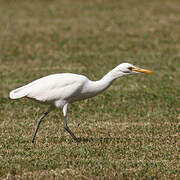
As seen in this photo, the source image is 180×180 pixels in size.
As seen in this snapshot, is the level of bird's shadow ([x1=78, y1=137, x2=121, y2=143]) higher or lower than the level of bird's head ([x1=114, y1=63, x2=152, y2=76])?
lower

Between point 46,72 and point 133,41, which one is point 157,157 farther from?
point 133,41

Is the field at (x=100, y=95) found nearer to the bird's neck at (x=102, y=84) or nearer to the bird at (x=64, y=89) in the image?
the bird at (x=64, y=89)

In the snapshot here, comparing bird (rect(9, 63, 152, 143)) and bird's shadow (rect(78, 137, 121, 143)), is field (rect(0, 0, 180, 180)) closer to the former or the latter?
bird's shadow (rect(78, 137, 121, 143))

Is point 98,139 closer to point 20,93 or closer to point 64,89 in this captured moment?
point 64,89

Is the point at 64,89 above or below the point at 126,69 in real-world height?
below

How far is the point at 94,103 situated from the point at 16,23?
12095 millimetres

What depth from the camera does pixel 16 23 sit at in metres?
22.8

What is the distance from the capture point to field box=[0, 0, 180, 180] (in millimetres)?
6941

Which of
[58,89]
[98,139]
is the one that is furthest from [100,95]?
[58,89]

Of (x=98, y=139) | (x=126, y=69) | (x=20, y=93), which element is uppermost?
(x=126, y=69)

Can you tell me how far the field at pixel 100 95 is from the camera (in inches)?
273

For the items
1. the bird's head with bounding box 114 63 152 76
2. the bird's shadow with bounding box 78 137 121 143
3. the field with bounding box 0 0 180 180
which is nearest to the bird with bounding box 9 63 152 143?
the bird's head with bounding box 114 63 152 76

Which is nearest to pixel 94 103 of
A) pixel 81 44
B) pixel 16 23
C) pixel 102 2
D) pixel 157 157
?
pixel 157 157

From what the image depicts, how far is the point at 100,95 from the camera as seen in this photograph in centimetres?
1215
